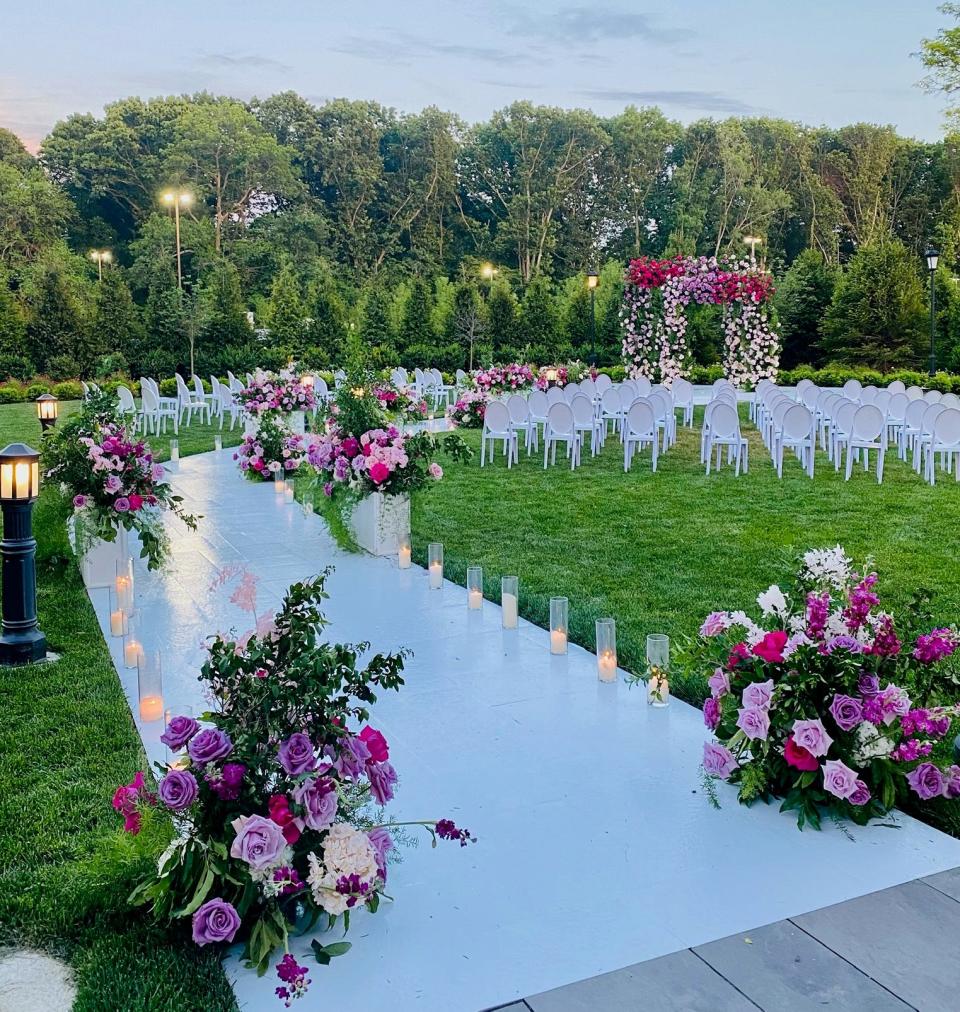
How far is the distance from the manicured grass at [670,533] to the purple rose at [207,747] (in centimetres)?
197

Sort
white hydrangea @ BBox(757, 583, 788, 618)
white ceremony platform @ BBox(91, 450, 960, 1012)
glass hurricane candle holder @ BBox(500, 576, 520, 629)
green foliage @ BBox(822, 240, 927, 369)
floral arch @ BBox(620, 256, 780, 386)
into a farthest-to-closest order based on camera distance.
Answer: green foliage @ BBox(822, 240, 927, 369) → floral arch @ BBox(620, 256, 780, 386) → glass hurricane candle holder @ BBox(500, 576, 520, 629) → white hydrangea @ BBox(757, 583, 788, 618) → white ceremony platform @ BBox(91, 450, 960, 1012)

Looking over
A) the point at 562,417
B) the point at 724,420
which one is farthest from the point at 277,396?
the point at 724,420

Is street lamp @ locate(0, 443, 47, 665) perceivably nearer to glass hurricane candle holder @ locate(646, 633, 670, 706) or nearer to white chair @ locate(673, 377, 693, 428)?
glass hurricane candle holder @ locate(646, 633, 670, 706)

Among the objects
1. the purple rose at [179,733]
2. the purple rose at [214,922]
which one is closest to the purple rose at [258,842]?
the purple rose at [214,922]

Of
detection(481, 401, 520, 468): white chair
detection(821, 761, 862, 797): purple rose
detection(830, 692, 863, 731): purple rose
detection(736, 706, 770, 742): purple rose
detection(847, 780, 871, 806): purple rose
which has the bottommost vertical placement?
detection(847, 780, 871, 806): purple rose

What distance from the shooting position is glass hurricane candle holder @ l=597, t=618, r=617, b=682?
4.09 metres

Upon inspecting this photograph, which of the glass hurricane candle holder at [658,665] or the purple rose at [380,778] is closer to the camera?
the purple rose at [380,778]

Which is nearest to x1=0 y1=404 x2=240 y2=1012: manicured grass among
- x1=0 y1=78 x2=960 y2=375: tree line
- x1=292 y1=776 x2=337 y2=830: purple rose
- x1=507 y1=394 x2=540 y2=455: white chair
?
x1=292 y1=776 x2=337 y2=830: purple rose

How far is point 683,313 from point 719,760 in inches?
489

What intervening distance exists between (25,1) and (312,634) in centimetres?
2882

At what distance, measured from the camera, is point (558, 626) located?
4.53 m

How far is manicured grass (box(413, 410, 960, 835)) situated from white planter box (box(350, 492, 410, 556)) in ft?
0.58

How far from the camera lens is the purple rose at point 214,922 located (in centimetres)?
214

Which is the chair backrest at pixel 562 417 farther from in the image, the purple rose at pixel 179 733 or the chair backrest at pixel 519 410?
the purple rose at pixel 179 733
